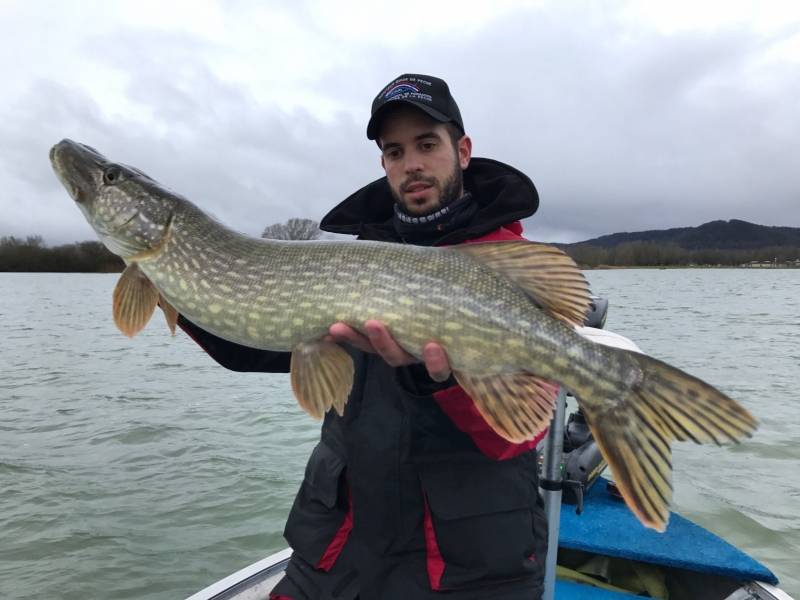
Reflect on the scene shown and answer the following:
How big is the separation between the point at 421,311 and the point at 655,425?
0.74 m

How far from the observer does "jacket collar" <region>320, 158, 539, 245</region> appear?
2150 mm

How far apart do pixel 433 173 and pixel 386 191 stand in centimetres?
34

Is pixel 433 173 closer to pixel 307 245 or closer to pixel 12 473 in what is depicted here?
pixel 307 245

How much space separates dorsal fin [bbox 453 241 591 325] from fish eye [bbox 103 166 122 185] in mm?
1361

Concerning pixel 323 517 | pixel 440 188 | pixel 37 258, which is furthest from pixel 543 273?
pixel 37 258

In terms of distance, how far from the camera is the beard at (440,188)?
90.8 inches

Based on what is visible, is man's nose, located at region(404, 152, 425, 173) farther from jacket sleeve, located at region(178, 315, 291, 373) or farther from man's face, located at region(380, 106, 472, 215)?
jacket sleeve, located at region(178, 315, 291, 373)

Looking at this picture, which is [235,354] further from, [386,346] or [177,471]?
[177,471]

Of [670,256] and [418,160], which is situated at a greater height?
[670,256]

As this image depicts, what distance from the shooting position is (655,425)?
158cm

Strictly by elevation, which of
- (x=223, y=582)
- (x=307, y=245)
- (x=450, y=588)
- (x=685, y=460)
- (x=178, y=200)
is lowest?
(x=685, y=460)

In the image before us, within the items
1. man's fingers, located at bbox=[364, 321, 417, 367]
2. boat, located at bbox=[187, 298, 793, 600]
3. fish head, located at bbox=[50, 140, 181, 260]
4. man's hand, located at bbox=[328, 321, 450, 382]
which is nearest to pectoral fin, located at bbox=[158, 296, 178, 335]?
fish head, located at bbox=[50, 140, 181, 260]

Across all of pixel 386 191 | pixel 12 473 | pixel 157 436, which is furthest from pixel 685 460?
pixel 12 473

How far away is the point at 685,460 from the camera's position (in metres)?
6.09
